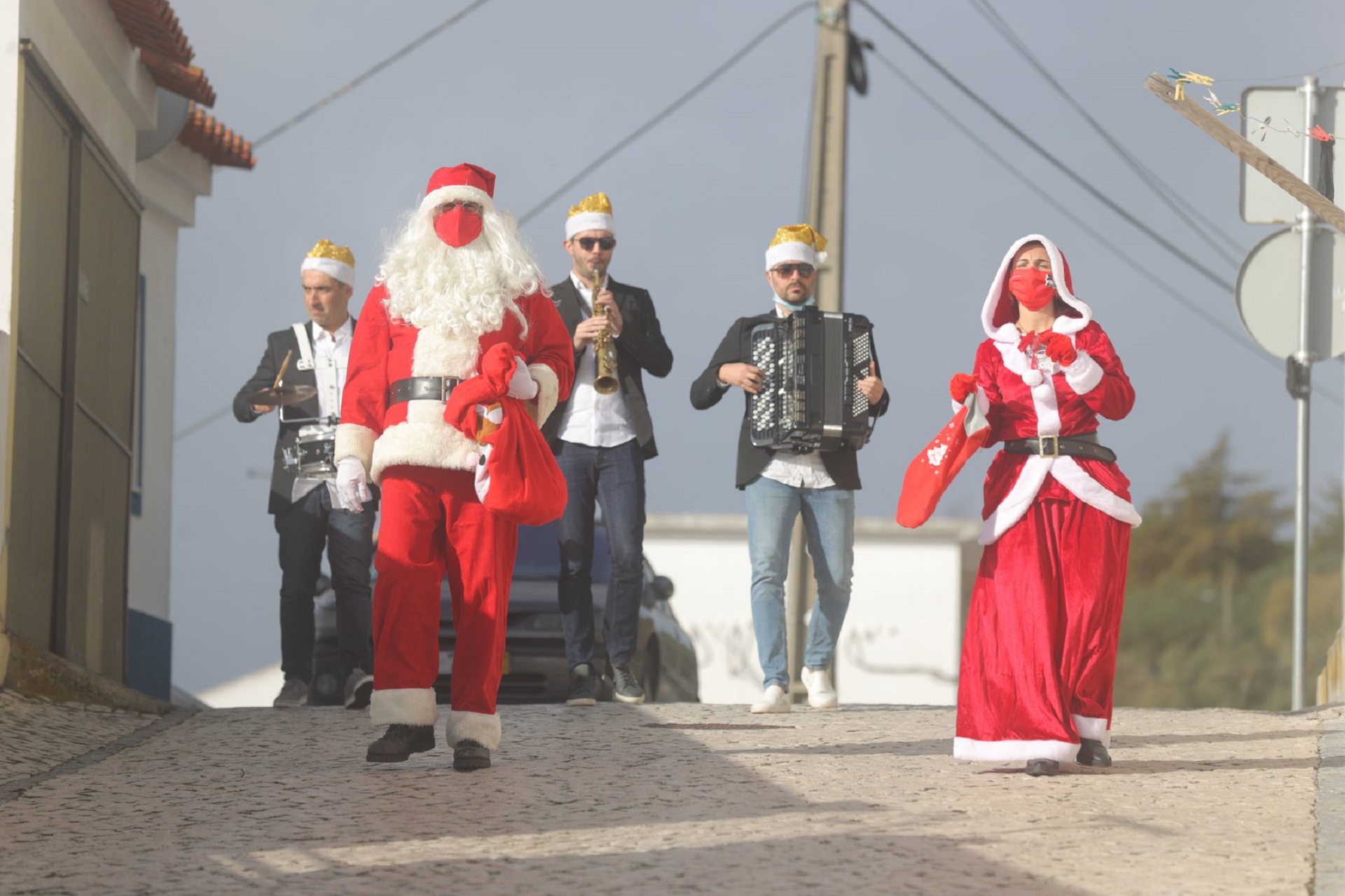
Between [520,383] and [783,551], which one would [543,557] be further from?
[520,383]

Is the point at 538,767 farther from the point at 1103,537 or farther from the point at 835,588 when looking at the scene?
the point at 835,588

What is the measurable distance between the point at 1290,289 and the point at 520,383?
6.23 meters

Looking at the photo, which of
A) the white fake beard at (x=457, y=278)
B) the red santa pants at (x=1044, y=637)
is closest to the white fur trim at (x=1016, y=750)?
the red santa pants at (x=1044, y=637)

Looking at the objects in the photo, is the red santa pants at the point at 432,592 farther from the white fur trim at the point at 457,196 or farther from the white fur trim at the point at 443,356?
the white fur trim at the point at 457,196

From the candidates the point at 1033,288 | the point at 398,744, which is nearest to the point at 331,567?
the point at 398,744

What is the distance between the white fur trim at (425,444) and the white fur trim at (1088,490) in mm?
2317

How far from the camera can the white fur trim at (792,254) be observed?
11602 millimetres

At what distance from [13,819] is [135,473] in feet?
36.0

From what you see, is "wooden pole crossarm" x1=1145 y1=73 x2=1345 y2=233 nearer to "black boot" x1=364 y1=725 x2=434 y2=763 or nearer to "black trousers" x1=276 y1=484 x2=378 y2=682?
"black boot" x1=364 y1=725 x2=434 y2=763

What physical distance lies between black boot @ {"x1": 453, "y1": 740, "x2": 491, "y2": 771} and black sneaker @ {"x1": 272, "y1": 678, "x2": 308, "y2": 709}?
3433 mm

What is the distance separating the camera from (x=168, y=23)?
14.2 meters

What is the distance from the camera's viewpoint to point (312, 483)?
38.3ft

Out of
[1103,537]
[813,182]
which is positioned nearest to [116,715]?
[1103,537]

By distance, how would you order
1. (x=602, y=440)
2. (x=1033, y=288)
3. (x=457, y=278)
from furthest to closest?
(x=602, y=440) → (x=1033, y=288) → (x=457, y=278)
